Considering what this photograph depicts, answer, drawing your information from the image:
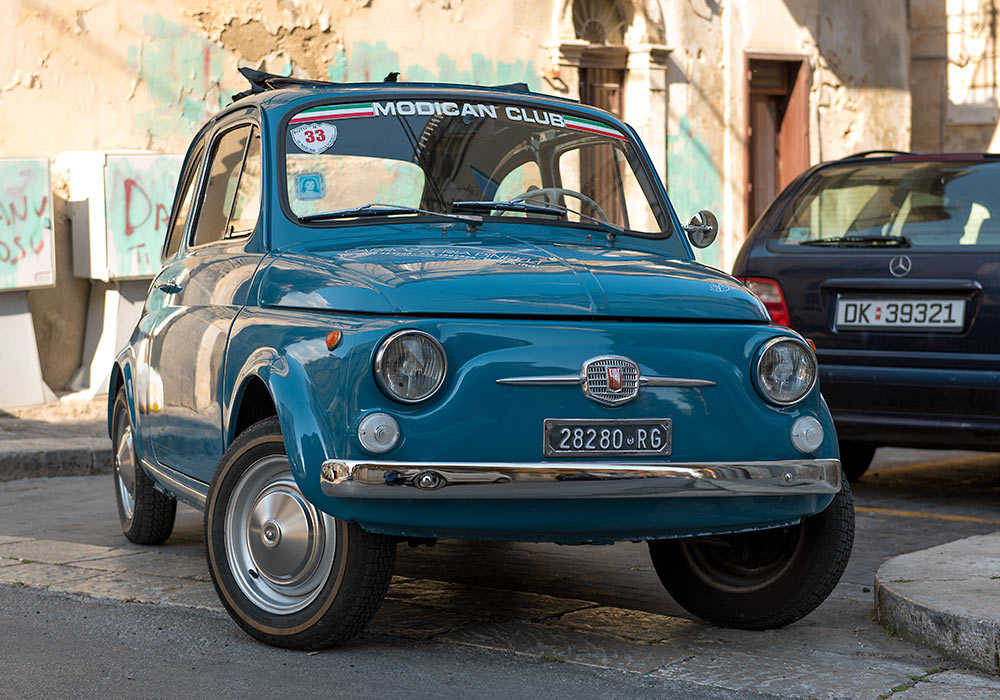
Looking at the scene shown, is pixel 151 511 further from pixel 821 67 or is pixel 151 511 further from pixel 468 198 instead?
pixel 821 67

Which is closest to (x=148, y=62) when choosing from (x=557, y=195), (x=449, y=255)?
(x=557, y=195)

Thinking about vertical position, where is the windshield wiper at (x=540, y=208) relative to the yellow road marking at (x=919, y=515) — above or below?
above

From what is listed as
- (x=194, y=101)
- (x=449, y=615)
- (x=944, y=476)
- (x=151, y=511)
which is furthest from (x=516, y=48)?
(x=449, y=615)

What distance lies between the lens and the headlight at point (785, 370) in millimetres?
4547

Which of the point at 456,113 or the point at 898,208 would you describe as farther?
the point at 898,208

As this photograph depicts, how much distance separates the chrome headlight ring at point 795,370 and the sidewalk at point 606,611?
76cm

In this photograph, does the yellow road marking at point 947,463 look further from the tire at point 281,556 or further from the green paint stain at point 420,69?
the green paint stain at point 420,69

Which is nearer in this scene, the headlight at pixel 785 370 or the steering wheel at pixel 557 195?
the headlight at pixel 785 370

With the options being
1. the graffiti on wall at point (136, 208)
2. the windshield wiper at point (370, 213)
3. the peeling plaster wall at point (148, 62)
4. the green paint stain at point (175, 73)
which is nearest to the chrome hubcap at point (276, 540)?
the windshield wiper at point (370, 213)

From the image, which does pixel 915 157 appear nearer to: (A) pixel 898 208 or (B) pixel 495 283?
(A) pixel 898 208

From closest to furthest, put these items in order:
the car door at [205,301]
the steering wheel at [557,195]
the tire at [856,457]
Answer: the car door at [205,301], the steering wheel at [557,195], the tire at [856,457]

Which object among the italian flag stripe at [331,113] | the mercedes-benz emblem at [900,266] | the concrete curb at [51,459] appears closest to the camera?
the italian flag stripe at [331,113]

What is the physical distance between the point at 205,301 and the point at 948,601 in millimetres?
2649

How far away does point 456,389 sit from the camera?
4.25 metres
